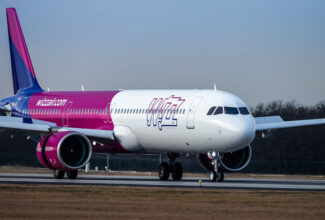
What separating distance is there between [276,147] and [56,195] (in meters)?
41.5

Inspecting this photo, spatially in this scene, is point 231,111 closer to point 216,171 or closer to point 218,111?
point 218,111

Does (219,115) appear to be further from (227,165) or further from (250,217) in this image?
(250,217)

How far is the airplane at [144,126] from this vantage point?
40875mm

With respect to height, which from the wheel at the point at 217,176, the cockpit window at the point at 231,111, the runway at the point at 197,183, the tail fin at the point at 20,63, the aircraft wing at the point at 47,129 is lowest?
the runway at the point at 197,183

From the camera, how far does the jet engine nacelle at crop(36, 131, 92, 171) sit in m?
41.5

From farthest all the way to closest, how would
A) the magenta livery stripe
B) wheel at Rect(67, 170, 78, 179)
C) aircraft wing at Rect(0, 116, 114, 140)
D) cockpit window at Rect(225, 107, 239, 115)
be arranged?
the magenta livery stripe
wheel at Rect(67, 170, 78, 179)
aircraft wing at Rect(0, 116, 114, 140)
cockpit window at Rect(225, 107, 239, 115)

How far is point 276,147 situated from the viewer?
6944 centimetres

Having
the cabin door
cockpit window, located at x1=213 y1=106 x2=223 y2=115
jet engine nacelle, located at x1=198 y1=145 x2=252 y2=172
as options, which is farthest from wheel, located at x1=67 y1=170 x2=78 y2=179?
cockpit window, located at x1=213 y1=106 x2=223 y2=115

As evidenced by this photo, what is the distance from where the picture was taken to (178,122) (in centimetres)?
4231

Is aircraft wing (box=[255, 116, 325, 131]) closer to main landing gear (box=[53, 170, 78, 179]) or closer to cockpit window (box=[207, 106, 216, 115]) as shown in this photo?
cockpit window (box=[207, 106, 216, 115])

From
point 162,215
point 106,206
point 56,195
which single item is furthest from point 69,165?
point 162,215

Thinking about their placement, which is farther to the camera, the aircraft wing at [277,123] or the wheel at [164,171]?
the aircraft wing at [277,123]

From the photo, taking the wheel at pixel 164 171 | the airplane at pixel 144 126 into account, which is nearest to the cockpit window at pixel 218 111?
the airplane at pixel 144 126

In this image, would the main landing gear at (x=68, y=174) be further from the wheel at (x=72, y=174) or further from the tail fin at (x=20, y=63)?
the tail fin at (x=20, y=63)
